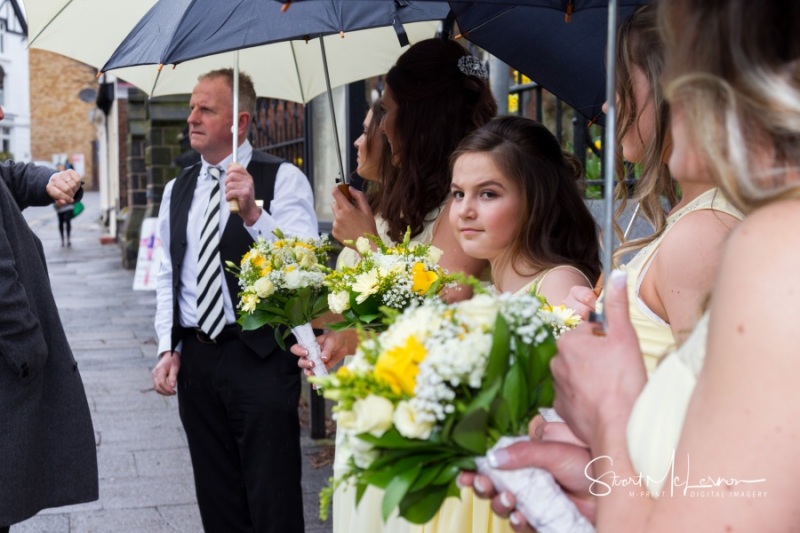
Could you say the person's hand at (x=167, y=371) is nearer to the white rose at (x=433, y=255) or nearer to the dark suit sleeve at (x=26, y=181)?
the dark suit sleeve at (x=26, y=181)

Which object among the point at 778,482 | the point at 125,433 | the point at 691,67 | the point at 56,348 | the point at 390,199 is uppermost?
the point at 691,67

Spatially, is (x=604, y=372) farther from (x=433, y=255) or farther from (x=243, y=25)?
(x=243, y=25)

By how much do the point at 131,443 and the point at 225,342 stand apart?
2.93 meters

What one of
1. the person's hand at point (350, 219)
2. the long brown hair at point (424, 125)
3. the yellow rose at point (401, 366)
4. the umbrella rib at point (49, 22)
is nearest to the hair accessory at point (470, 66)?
the long brown hair at point (424, 125)

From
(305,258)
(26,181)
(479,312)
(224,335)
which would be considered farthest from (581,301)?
(26,181)

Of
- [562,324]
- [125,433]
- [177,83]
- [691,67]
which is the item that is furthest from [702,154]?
[125,433]

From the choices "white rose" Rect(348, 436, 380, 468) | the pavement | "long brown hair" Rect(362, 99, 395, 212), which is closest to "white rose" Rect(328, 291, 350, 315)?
"long brown hair" Rect(362, 99, 395, 212)

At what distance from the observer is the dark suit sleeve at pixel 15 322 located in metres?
3.58

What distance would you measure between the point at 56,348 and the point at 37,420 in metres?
0.28

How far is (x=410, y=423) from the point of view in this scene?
1554mm

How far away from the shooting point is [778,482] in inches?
48.9

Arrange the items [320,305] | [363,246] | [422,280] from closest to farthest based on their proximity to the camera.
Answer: [422,280] < [363,246] < [320,305]

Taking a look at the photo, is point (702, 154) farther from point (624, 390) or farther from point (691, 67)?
point (624, 390)
